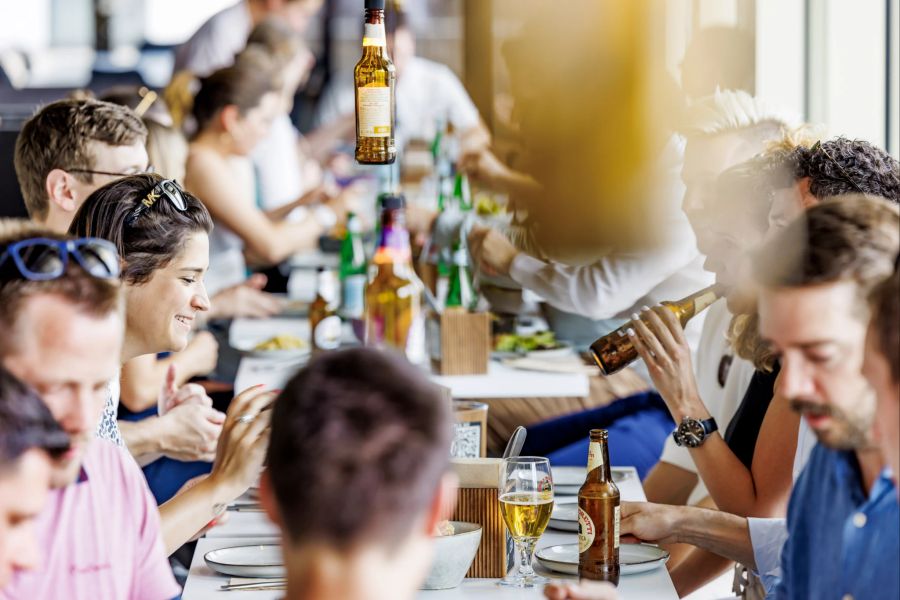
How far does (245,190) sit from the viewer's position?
396 centimetres

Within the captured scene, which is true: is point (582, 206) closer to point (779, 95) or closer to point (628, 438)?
point (628, 438)

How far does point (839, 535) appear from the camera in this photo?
112 centimetres

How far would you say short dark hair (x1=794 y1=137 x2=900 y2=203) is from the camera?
1.61 m

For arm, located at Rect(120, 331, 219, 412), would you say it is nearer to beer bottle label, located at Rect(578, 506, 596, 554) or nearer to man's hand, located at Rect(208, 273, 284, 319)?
man's hand, located at Rect(208, 273, 284, 319)

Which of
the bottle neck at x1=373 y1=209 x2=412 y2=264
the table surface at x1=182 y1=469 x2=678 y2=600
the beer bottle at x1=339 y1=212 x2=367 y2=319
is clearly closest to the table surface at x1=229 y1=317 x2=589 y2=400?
the bottle neck at x1=373 y1=209 x2=412 y2=264

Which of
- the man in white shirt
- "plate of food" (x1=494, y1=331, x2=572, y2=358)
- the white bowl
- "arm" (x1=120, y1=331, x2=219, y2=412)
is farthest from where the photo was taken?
the man in white shirt

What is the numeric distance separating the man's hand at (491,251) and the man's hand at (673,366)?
0.91 m

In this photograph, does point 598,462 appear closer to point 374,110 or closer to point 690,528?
point 690,528

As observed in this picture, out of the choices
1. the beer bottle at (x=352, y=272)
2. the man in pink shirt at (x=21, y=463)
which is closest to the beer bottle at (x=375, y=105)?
the man in pink shirt at (x=21, y=463)

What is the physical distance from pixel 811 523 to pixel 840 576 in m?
0.07

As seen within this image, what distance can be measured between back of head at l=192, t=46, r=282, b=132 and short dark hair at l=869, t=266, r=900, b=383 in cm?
305

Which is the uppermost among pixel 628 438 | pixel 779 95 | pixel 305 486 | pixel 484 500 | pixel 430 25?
pixel 430 25

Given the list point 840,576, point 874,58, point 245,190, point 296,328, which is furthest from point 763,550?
point 245,190

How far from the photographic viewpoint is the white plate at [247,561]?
145 cm
